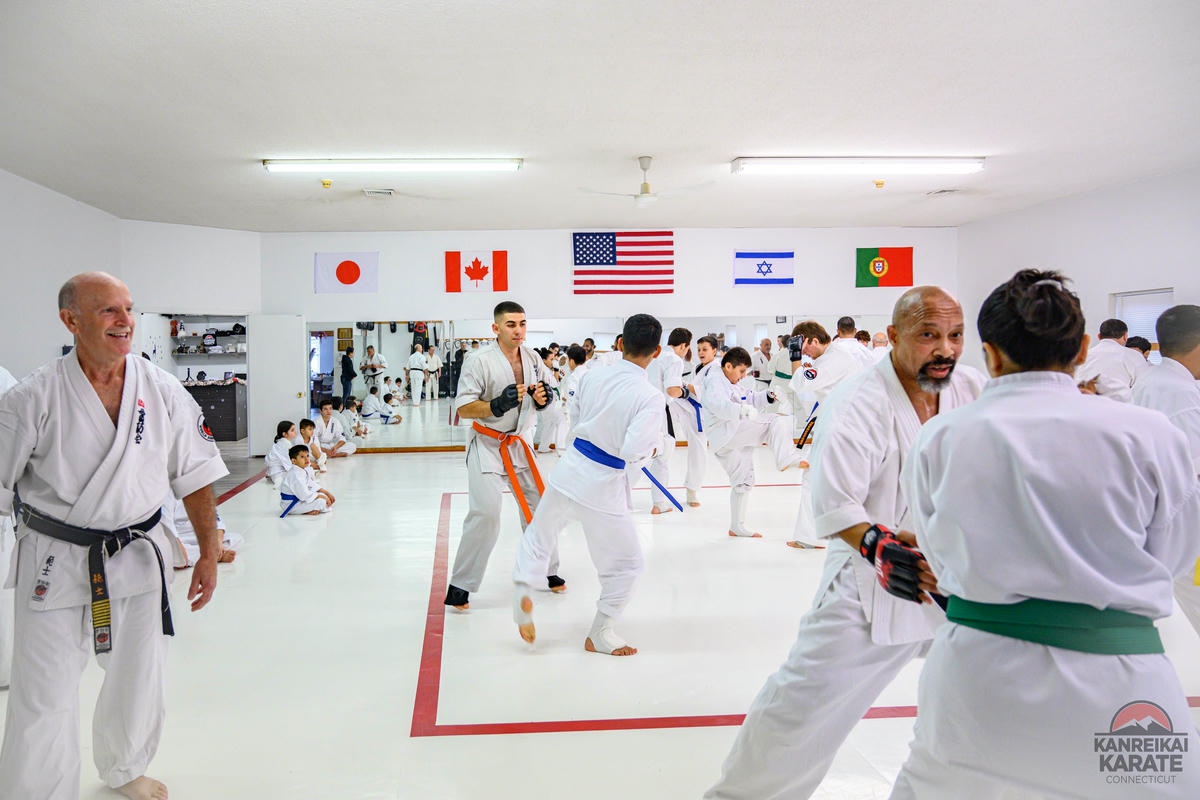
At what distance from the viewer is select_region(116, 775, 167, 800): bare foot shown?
2486 mm

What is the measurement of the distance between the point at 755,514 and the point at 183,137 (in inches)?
227

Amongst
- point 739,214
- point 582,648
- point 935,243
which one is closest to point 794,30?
point 582,648

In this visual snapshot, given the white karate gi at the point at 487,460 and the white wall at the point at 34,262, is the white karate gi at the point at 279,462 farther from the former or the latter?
the white karate gi at the point at 487,460

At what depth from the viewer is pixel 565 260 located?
37.2 ft

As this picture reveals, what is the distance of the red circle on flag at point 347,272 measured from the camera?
11.1 m

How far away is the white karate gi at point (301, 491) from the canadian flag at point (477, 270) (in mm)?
4773

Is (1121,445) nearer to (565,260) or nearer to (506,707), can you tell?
(506,707)

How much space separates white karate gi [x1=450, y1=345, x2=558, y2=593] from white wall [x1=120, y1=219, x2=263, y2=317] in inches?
299

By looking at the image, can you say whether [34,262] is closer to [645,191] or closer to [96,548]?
[645,191]

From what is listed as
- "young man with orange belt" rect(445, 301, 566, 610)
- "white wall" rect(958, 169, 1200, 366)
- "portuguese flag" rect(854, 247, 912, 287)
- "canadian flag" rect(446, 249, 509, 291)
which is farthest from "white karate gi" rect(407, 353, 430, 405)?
"white wall" rect(958, 169, 1200, 366)

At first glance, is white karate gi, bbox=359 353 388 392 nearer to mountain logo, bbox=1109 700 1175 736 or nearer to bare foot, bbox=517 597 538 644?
bare foot, bbox=517 597 538 644

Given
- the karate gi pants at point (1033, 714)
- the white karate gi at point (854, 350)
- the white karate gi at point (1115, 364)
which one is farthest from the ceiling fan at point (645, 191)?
the karate gi pants at point (1033, 714)

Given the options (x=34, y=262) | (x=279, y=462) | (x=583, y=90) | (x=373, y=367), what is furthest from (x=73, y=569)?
(x=373, y=367)

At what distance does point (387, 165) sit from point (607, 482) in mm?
4879
